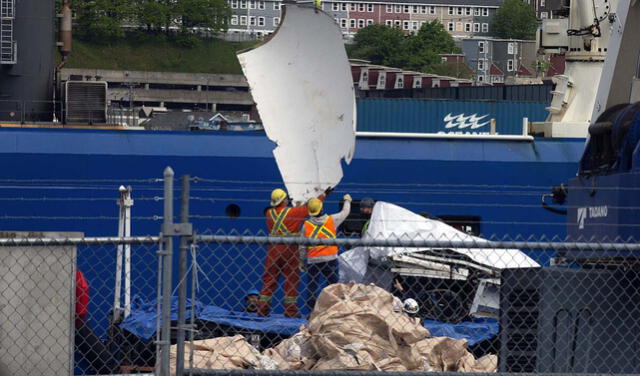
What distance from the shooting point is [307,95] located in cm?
1496

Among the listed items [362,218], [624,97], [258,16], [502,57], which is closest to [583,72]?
[362,218]

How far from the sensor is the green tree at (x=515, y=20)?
132 m

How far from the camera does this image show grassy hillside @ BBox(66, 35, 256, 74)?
103875 millimetres

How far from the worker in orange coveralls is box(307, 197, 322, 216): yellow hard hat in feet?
1.43

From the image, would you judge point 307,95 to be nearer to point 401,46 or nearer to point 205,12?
point 205,12

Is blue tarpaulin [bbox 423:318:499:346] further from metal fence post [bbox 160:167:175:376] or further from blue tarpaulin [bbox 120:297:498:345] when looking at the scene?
metal fence post [bbox 160:167:175:376]

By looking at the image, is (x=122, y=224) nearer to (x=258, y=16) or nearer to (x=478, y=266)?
(x=478, y=266)

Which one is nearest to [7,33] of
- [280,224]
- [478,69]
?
[280,224]

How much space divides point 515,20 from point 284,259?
125686 millimetres

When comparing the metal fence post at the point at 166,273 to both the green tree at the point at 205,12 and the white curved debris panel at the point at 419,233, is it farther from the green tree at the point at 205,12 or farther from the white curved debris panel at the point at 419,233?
the green tree at the point at 205,12

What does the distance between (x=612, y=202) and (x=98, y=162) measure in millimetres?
10352

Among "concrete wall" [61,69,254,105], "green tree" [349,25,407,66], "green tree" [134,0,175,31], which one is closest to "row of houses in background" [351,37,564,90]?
"green tree" [349,25,407,66]

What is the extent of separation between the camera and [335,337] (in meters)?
9.78

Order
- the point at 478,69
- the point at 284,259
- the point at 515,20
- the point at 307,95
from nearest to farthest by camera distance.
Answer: the point at 284,259 < the point at 307,95 < the point at 478,69 < the point at 515,20
